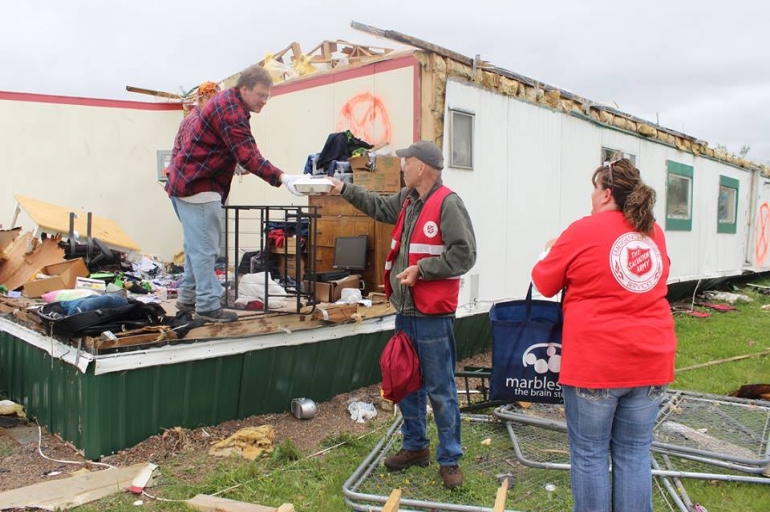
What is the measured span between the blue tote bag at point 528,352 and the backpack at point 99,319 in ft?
7.38

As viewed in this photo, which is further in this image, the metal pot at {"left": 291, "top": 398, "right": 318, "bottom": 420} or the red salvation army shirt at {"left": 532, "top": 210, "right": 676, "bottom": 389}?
the metal pot at {"left": 291, "top": 398, "right": 318, "bottom": 420}

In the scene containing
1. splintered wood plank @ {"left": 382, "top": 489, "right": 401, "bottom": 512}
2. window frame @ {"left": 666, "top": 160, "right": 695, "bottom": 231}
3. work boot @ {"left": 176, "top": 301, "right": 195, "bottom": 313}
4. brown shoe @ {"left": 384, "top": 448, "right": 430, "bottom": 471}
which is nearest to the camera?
splintered wood plank @ {"left": 382, "top": 489, "right": 401, "bottom": 512}

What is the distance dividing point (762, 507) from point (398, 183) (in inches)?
139

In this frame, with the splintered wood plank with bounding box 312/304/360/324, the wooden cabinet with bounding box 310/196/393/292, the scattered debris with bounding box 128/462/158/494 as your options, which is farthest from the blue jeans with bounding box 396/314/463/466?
the wooden cabinet with bounding box 310/196/393/292

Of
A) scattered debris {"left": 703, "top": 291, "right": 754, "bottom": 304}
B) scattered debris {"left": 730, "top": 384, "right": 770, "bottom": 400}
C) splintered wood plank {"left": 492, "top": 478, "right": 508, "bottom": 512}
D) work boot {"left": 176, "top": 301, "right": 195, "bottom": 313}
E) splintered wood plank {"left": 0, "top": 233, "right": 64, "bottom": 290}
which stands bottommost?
splintered wood plank {"left": 492, "top": 478, "right": 508, "bottom": 512}

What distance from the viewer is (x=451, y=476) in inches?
129

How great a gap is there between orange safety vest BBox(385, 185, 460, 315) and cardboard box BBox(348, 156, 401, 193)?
7.27ft

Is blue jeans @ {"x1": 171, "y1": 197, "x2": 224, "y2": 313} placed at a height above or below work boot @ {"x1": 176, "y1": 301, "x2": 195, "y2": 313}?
above

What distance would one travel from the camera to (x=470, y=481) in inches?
134

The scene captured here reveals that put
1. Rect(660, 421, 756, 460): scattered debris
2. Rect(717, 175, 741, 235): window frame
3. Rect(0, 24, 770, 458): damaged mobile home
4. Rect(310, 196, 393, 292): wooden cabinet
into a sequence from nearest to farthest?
Rect(660, 421, 756, 460): scattered debris, Rect(0, 24, 770, 458): damaged mobile home, Rect(310, 196, 393, 292): wooden cabinet, Rect(717, 175, 741, 235): window frame

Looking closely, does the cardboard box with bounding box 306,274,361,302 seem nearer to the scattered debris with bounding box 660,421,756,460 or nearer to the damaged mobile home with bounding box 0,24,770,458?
the damaged mobile home with bounding box 0,24,770,458

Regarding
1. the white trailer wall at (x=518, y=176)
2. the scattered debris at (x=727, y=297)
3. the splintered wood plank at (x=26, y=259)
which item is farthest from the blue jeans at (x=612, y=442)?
the scattered debris at (x=727, y=297)

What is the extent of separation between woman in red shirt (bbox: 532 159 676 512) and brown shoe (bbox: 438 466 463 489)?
0.86m

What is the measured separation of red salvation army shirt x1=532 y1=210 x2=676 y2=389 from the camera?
2.36 metres
